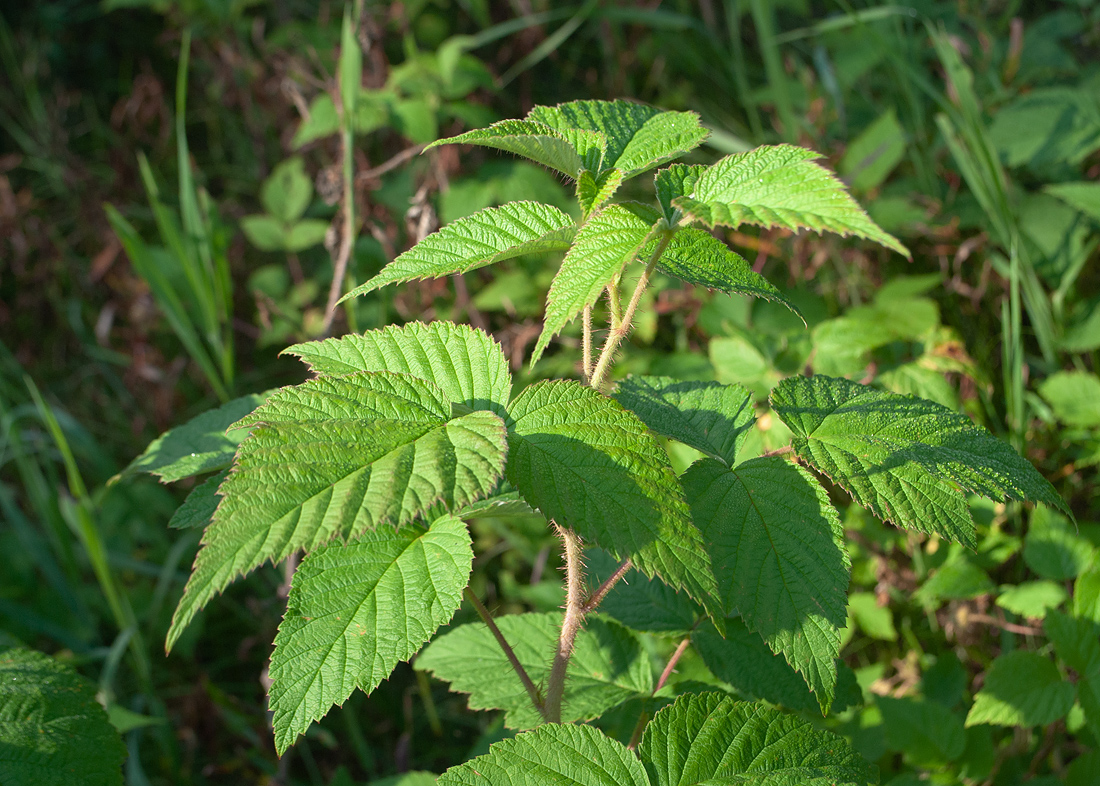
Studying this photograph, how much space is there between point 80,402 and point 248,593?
3.93 ft

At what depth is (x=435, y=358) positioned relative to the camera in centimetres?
88

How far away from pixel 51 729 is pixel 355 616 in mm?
481

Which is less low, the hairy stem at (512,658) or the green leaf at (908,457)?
the green leaf at (908,457)

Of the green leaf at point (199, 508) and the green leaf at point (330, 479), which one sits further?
the green leaf at point (199, 508)

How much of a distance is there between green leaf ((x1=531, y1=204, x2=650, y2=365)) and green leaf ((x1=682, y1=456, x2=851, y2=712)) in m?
0.25

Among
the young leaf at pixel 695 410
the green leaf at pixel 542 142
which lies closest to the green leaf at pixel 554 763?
the young leaf at pixel 695 410

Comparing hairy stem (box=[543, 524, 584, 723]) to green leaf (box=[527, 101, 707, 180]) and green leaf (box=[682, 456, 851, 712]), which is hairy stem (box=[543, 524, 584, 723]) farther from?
green leaf (box=[527, 101, 707, 180])

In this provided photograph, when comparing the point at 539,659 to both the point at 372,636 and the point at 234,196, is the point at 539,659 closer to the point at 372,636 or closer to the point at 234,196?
the point at 372,636

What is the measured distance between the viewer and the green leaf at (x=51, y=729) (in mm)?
890

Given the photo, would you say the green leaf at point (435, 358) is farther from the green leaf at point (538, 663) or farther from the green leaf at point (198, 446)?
the green leaf at point (538, 663)

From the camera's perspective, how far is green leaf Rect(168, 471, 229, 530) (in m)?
0.91

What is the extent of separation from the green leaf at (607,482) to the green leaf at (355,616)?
0.10 metres

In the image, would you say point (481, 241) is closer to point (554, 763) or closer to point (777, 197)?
point (777, 197)

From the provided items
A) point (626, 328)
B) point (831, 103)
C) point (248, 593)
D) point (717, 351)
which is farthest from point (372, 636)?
point (831, 103)
